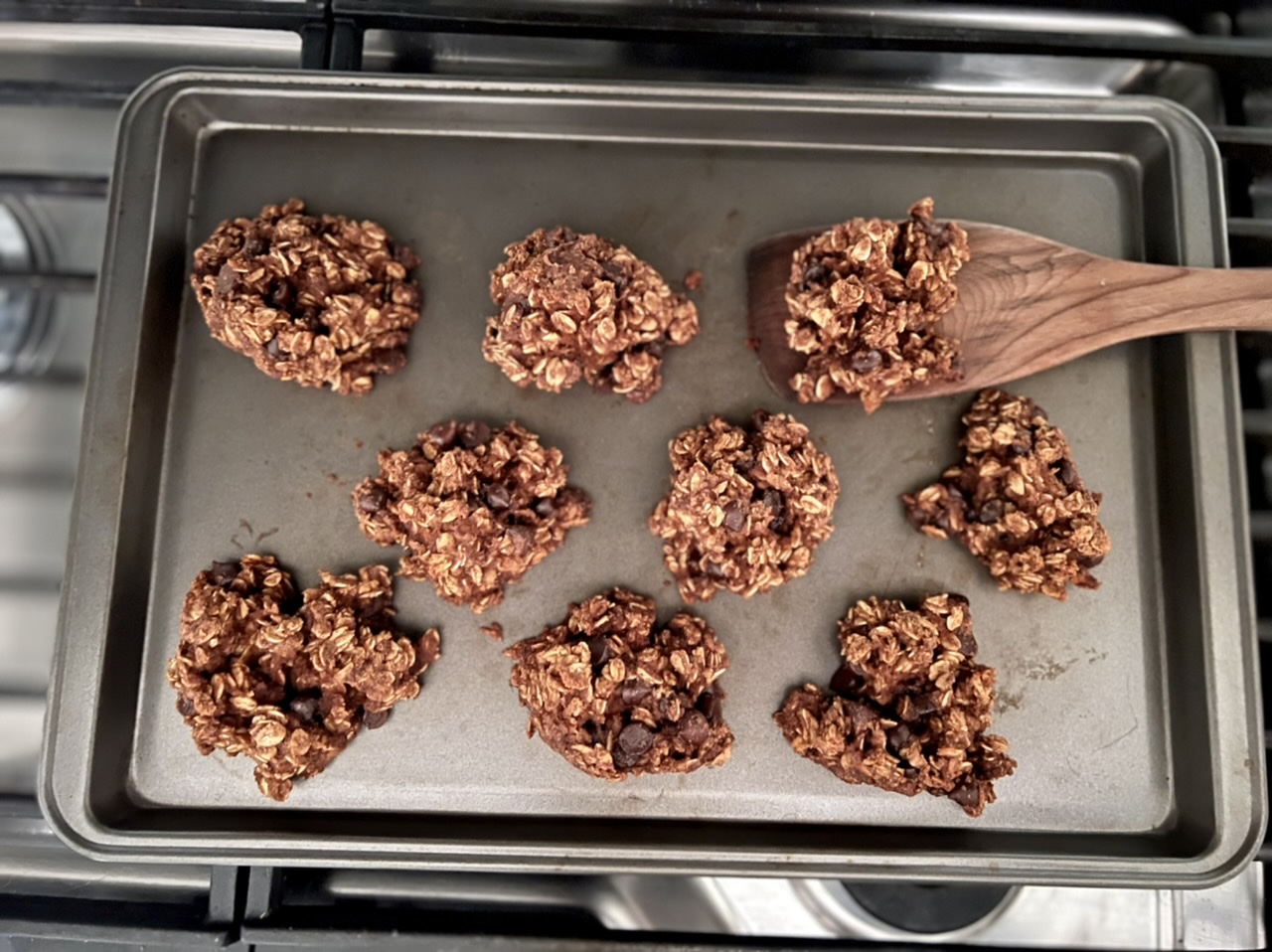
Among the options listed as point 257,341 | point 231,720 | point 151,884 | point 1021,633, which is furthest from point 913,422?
point 151,884

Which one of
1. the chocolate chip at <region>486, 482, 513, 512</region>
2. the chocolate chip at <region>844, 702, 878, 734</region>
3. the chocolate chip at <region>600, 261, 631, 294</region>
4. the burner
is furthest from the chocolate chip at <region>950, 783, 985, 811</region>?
the chocolate chip at <region>600, 261, 631, 294</region>

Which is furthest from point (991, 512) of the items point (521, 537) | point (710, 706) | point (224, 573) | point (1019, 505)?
point (224, 573)

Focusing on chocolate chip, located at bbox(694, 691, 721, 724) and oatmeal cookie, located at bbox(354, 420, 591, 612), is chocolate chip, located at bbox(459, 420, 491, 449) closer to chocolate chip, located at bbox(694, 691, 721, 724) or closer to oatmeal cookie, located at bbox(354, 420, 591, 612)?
oatmeal cookie, located at bbox(354, 420, 591, 612)

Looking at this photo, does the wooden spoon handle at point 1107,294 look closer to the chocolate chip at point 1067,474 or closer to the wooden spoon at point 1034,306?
the wooden spoon at point 1034,306

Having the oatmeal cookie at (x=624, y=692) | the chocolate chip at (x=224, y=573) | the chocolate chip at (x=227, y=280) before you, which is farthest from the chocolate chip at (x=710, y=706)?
the chocolate chip at (x=227, y=280)

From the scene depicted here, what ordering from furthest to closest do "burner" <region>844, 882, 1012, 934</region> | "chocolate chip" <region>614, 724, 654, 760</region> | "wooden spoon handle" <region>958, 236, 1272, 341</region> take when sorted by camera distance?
"burner" <region>844, 882, 1012, 934</region> → "wooden spoon handle" <region>958, 236, 1272, 341</region> → "chocolate chip" <region>614, 724, 654, 760</region>
